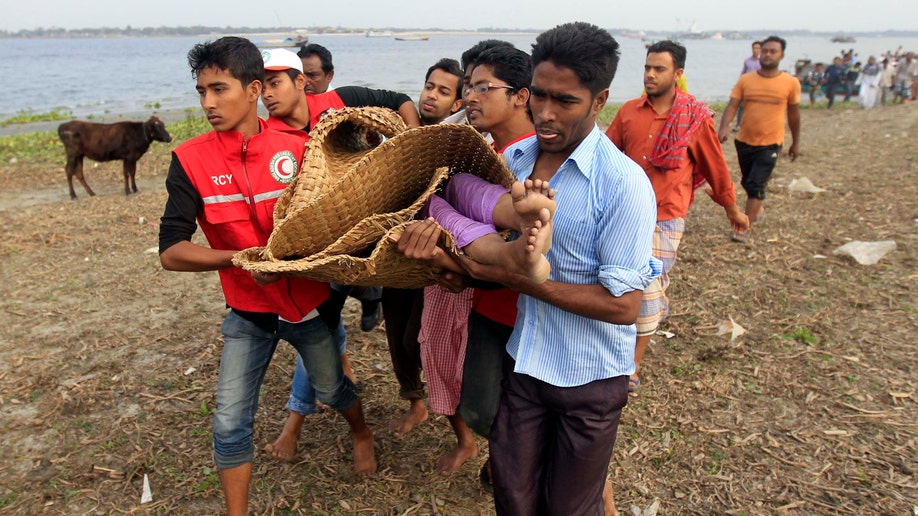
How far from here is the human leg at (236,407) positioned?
8.22 feet

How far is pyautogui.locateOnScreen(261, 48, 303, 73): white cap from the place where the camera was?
322cm

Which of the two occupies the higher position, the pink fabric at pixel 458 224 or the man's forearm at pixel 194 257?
the pink fabric at pixel 458 224

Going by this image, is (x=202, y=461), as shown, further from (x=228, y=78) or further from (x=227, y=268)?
(x=228, y=78)

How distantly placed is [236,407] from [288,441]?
81cm

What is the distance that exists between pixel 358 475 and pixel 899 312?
4.03 m

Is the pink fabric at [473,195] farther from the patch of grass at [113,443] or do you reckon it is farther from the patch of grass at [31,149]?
the patch of grass at [31,149]

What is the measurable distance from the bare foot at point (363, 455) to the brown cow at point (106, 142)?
309 inches

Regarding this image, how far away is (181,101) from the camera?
26938 millimetres

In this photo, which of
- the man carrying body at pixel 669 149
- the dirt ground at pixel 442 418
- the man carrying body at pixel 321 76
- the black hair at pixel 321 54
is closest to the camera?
the dirt ground at pixel 442 418

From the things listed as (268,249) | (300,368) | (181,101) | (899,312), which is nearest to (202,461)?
(300,368)

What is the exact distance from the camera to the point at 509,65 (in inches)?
108

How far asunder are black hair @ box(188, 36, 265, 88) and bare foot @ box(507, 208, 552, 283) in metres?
1.37

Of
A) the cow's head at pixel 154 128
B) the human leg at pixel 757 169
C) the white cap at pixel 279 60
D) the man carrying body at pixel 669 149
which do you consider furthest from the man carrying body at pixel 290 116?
the cow's head at pixel 154 128

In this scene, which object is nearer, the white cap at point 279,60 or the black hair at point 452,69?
the white cap at point 279,60
